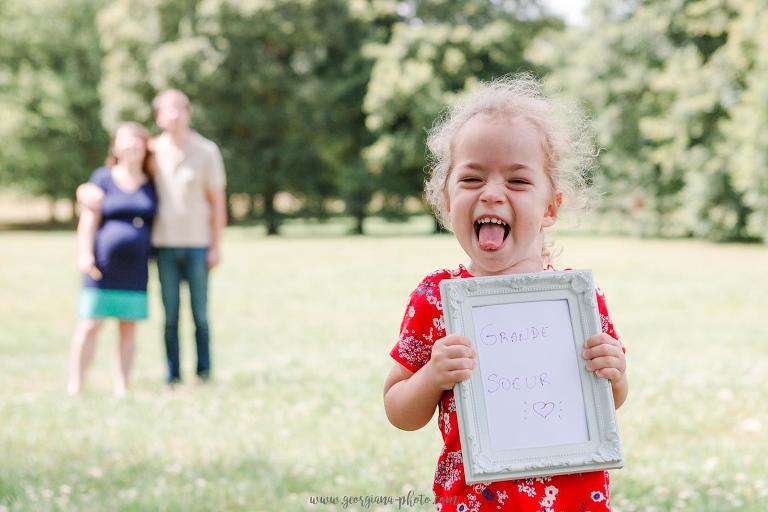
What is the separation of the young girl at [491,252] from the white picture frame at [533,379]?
0.06 metres

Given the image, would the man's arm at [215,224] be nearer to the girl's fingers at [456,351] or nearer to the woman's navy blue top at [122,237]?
the woman's navy blue top at [122,237]

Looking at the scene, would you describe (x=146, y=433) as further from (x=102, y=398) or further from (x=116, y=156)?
(x=116, y=156)

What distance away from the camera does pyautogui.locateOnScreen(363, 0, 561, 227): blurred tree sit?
3588 centimetres

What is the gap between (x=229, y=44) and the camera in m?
36.7

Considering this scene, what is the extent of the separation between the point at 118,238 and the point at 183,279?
2.46ft

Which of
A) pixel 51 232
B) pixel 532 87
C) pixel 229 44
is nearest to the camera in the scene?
pixel 532 87

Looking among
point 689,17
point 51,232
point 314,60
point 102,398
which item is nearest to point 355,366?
point 102,398

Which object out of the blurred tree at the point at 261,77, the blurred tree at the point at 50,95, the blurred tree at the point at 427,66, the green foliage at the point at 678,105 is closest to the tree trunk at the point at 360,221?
the blurred tree at the point at 261,77

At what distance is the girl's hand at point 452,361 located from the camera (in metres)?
2.29

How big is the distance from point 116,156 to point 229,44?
99.1 ft

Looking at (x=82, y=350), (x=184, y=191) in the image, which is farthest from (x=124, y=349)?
(x=184, y=191)

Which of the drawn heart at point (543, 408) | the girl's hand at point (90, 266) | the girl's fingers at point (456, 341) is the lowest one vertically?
the drawn heart at point (543, 408)

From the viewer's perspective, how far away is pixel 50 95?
43500mm

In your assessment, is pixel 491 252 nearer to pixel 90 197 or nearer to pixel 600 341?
pixel 600 341
